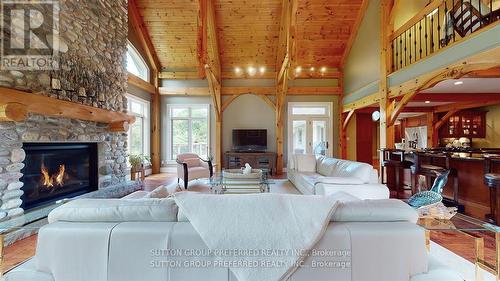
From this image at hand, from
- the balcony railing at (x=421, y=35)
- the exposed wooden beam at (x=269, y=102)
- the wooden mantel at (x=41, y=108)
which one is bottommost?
the wooden mantel at (x=41, y=108)


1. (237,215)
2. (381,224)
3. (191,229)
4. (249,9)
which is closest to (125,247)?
(191,229)

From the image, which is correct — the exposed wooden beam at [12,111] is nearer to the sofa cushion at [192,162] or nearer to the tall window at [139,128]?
the sofa cushion at [192,162]

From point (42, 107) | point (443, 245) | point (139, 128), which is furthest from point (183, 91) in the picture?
point (443, 245)

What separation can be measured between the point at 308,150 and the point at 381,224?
23.1 ft

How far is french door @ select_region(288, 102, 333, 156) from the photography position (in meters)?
8.31

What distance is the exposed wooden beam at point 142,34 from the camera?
6447 millimetres

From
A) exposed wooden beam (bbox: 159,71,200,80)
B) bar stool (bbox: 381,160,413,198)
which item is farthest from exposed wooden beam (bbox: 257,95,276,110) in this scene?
bar stool (bbox: 381,160,413,198)

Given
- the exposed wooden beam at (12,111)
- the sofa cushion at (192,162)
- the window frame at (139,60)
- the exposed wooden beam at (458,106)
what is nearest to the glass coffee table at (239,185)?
the sofa cushion at (192,162)

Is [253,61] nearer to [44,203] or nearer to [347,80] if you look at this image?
[347,80]

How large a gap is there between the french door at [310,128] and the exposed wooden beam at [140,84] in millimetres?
4554

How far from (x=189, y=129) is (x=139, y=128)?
62.1 inches

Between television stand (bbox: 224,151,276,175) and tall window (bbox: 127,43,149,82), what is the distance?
3.63m

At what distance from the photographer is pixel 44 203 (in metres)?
3.49

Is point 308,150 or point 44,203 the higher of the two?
point 308,150
